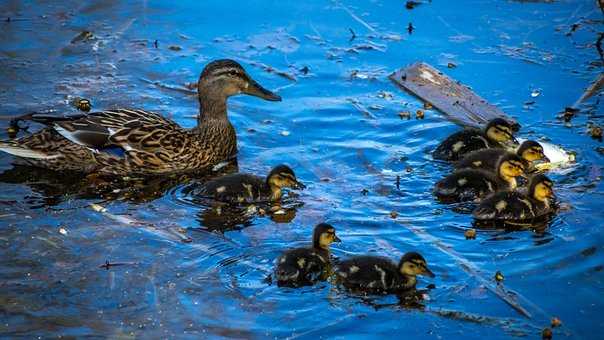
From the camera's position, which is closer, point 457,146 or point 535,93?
point 457,146

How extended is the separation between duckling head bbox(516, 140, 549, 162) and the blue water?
9.0 inches

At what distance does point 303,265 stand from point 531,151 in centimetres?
225

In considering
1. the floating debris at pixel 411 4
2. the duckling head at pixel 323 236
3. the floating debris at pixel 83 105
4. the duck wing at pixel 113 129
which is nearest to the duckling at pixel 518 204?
the duckling head at pixel 323 236

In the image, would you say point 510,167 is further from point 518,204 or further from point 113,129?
point 113,129

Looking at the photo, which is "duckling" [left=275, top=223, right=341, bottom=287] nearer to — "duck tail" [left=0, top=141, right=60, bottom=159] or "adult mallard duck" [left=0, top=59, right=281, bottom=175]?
"adult mallard duck" [left=0, top=59, right=281, bottom=175]

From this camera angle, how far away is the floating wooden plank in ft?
27.3

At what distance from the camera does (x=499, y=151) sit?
7.51 m

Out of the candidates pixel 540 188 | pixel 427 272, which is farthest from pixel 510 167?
pixel 427 272

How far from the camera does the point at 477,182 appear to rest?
7.05 meters

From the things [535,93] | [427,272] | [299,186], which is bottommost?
[427,272]

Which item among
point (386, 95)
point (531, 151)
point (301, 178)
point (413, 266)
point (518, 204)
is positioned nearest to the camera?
point (413, 266)

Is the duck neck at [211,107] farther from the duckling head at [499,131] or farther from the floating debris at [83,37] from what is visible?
the floating debris at [83,37]

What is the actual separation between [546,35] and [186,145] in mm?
3814

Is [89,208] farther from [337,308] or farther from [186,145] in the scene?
[337,308]
